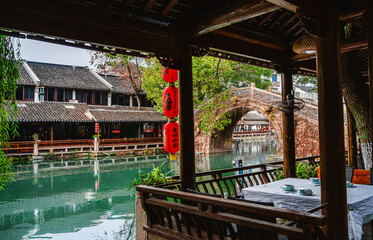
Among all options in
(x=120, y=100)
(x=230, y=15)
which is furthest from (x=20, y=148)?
(x=230, y=15)

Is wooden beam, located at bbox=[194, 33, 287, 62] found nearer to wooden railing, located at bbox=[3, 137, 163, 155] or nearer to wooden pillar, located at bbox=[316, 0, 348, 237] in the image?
wooden pillar, located at bbox=[316, 0, 348, 237]

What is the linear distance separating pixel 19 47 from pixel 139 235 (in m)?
2.71

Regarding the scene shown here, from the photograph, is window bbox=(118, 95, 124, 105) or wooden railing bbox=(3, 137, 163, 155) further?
window bbox=(118, 95, 124, 105)

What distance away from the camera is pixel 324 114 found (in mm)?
2354

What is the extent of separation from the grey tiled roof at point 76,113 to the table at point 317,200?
1607 cm

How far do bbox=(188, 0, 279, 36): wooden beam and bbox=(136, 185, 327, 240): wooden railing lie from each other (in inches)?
70.8

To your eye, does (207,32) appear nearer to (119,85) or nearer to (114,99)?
(114,99)

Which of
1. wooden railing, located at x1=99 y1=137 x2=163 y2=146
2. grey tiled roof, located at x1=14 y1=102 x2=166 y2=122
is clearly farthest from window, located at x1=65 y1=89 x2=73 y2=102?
wooden railing, located at x1=99 y1=137 x2=163 y2=146

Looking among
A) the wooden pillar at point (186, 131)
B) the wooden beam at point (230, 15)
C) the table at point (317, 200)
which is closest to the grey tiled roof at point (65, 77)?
the wooden pillar at point (186, 131)

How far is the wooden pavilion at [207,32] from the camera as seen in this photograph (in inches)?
91.5

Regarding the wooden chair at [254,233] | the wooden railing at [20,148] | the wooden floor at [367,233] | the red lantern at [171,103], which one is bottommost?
the wooden floor at [367,233]

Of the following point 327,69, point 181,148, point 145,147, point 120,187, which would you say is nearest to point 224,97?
point 120,187

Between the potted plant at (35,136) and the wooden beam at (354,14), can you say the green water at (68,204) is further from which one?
the potted plant at (35,136)

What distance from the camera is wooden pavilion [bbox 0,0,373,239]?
232 cm
